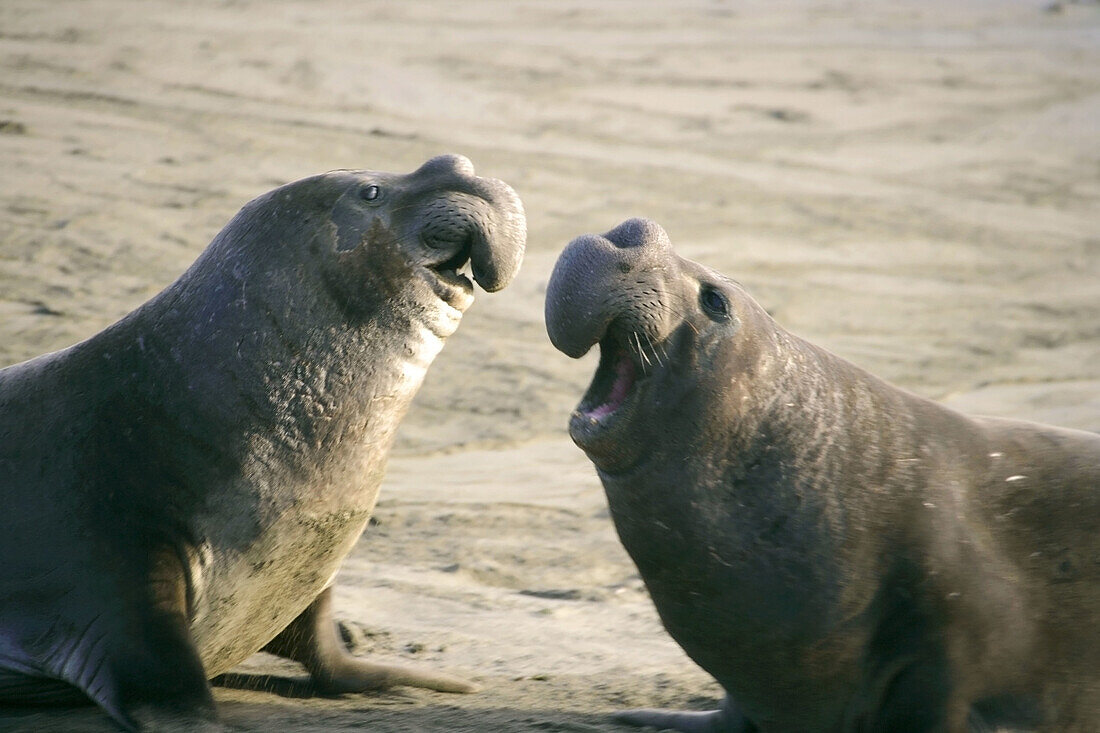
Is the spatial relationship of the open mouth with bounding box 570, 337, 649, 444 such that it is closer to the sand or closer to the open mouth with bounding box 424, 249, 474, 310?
the open mouth with bounding box 424, 249, 474, 310

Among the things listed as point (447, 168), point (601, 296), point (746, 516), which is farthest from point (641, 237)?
point (447, 168)

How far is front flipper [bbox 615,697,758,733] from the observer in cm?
393

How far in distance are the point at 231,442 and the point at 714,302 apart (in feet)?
4.60

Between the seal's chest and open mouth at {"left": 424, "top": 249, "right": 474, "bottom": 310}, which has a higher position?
open mouth at {"left": 424, "top": 249, "right": 474, "bottom": 310}

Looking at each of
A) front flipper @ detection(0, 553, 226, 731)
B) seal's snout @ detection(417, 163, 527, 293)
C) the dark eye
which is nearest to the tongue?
the dark eye

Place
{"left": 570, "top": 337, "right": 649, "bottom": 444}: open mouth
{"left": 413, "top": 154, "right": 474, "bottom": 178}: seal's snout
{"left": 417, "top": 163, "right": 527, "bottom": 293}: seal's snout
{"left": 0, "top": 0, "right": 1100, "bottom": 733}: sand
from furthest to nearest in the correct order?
1. {"left": 0, "top": 0, "right": 1100, "bottom": 733}: sand
2. {"left": 413, "top": 154, "right": 474, "bottom": 178}: seal's snout
3. {"left": 417, "top": 163, "right": 527, "bottom": 293}: seal's snout
4. {"left": 570, "top": 337, "right": 649, "bottom": 444}: open mouth

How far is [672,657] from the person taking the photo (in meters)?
5.05

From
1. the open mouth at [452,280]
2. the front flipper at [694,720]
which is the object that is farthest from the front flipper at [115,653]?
the front flipper at [694,720]

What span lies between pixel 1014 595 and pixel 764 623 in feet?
2.23

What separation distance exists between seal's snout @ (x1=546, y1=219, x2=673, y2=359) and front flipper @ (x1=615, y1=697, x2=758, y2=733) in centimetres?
112

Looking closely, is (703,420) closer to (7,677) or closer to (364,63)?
(7,677)

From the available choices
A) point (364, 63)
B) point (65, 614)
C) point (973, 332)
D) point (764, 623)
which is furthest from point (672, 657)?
A: point (364, 63)

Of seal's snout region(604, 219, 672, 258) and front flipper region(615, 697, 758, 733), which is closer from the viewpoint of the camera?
seal's snout region(604, 219, 672, 258)

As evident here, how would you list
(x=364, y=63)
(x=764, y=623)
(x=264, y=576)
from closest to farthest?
(x=764, y=623)
(x=264, y=576)
(x=364, y=63)
